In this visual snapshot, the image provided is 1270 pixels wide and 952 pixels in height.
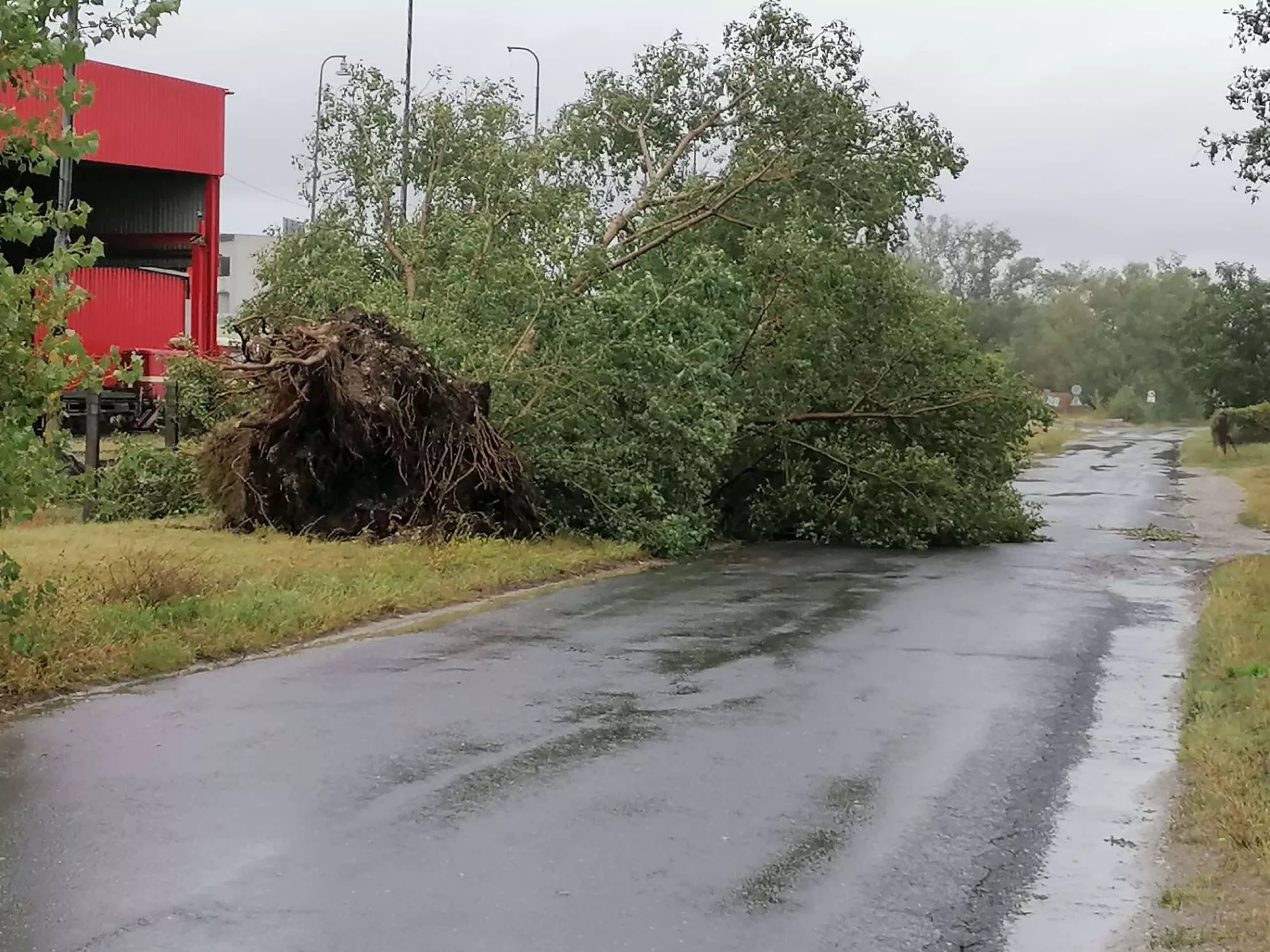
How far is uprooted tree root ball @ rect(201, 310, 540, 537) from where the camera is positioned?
18.2m

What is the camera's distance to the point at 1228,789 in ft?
25.5

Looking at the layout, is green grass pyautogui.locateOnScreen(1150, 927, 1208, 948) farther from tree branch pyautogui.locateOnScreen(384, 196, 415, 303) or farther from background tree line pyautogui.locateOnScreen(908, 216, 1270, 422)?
background tree line pyautogui.locateOnScreen(908, 216, 1270, 422)

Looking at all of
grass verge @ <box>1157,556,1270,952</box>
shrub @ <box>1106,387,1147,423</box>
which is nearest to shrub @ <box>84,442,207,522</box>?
grass verge @ <box>1157,556,1270,952</box>

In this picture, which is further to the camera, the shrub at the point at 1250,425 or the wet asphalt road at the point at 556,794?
the shrub at the point at 1250,425

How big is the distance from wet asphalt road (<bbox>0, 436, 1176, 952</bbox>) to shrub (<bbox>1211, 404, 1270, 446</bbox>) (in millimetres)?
47474

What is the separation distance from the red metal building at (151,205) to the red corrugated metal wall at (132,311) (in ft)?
0.10

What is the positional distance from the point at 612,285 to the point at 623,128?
266 inches

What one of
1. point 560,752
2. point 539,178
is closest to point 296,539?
point 539,178

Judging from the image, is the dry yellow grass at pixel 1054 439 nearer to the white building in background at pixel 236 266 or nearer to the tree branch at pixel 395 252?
the tree branch at pixel 395 252

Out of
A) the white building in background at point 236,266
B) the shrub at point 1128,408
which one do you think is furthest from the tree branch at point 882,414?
the shrub at point 1128,408

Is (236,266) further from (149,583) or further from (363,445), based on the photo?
(149,583)

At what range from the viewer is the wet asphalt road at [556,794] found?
5562mm

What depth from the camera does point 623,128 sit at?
26.5m

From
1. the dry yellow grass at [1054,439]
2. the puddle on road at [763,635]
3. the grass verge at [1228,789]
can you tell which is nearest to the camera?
the grass verge at [1228,789]
